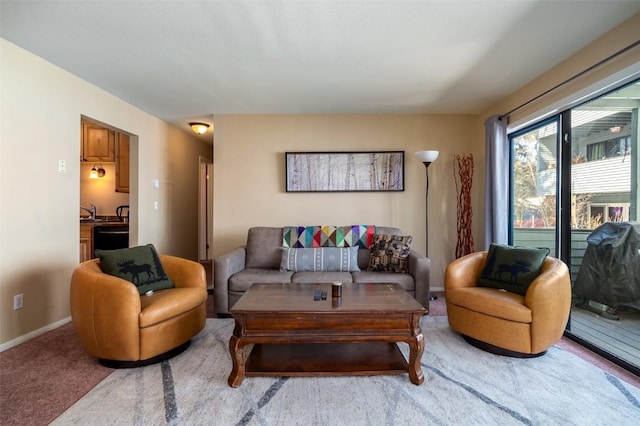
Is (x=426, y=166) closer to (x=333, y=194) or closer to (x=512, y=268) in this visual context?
(x=333, y=194)

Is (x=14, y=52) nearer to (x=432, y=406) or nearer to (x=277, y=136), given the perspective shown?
(x=277, y=136)

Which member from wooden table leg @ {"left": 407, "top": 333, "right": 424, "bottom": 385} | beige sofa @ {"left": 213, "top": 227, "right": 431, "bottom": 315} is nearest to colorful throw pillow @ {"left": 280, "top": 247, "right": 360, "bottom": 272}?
beige sofa @ {"left": 213, "top": 227, "right": 431, "bottom": 315}

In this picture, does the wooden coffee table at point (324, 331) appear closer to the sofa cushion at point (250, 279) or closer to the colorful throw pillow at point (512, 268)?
the sofa cushion at point (250, 279)

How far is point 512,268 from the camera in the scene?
263 cm

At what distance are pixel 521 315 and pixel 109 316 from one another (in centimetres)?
285

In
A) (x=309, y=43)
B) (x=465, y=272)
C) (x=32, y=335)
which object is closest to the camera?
(x=309, y=43)

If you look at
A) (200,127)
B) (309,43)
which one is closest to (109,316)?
(309,43)

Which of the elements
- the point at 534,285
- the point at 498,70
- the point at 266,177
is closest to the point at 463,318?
the point at 534,285

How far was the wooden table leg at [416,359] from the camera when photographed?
194 centimetres

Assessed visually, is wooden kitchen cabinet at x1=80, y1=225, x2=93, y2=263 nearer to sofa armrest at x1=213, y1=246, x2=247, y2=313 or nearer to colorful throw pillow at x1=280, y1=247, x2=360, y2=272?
sofa armrest at x1=213, y1=246, x2=247, y2=313

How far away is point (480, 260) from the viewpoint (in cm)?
295

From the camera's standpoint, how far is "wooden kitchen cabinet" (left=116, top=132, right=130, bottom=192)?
4.61m

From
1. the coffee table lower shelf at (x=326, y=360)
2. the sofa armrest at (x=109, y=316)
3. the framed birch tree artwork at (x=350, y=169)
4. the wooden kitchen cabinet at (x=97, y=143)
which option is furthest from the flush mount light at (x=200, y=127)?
the coffee table lower shelf at (x=326, y=360)

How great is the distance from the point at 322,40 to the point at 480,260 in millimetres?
2386
